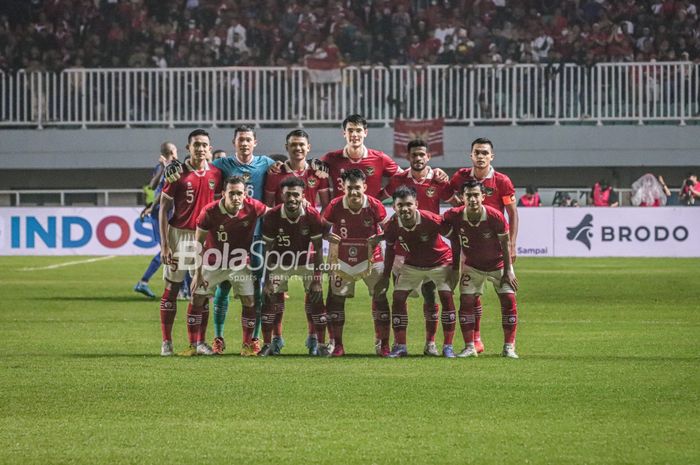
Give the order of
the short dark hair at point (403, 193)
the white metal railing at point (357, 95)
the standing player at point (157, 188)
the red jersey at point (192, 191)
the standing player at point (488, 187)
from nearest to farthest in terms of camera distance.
→ 1. the short dark hair at point (403, 193)
2. the standing player at point (488, 187)
3. the red jersey at point (192, 191)
4. the standing player at point (157, 188)
5. the white metal railing at point (357, 95)

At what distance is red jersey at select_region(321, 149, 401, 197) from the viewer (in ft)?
40.6

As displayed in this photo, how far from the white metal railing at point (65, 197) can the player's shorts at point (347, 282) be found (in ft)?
69.8

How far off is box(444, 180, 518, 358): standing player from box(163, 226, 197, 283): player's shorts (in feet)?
8.04

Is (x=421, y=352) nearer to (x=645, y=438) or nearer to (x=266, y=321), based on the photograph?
(x=266, y=321)

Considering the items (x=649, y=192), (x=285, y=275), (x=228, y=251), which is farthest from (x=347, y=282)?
(x=649, y=192)

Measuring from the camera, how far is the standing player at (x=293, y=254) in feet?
38.7

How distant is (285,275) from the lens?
12.0m

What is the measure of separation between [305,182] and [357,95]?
21.8 metres

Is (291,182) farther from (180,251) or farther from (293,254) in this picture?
(180,251)

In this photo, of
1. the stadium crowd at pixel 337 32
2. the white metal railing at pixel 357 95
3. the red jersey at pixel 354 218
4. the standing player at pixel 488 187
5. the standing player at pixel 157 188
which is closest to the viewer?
the red jersey at pixel 354 218

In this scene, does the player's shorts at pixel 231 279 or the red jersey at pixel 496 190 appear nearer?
the player's shorts at pixel 231 279

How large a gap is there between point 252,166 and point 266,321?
1538 millimetres

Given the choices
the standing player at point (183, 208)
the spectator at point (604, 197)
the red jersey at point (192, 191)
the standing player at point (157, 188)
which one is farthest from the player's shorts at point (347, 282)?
the spectator at point (604, 197)
